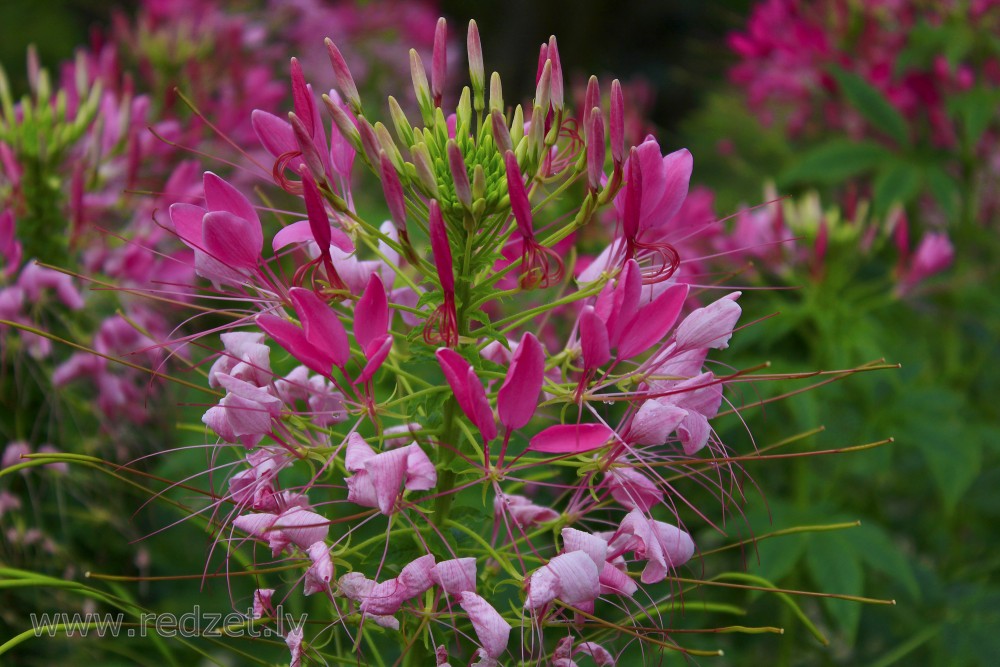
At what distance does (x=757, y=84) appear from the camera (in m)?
3.53

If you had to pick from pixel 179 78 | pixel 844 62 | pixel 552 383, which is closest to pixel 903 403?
pixel 552 383

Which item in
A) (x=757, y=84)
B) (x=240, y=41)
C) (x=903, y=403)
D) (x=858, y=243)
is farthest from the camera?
(x=757, y=84)

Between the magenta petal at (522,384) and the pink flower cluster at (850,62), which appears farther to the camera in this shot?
the pink flower cluster at (850,62)

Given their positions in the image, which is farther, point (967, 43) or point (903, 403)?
point (967, 43)

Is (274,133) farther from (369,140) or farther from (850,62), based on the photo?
(850,62)

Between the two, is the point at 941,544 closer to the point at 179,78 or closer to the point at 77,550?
the point at 77,550

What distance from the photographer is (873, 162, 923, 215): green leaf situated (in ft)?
7.72

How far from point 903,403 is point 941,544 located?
69cm

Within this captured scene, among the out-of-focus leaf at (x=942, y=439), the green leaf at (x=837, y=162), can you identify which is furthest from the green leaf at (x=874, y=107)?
the out-of-focus leaf at (x=942, y=439)

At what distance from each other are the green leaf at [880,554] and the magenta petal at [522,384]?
1.10 m

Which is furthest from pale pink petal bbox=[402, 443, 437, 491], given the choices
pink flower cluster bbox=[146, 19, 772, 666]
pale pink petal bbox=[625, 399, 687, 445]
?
pale pink petal bbox=[625, 399, 687, 445]

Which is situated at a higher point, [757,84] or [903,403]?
[757,84]

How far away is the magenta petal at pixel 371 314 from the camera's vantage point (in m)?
0.90

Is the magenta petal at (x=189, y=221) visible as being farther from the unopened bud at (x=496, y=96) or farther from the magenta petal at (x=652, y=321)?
the magenta petal at (x=652, y=321)
